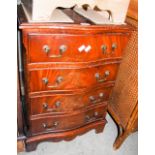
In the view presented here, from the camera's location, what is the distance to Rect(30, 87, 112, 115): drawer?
1.17m

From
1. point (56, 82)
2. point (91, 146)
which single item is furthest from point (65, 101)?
point (91, 146)

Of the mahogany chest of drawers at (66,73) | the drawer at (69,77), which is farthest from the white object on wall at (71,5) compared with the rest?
the drawer at (69,77)

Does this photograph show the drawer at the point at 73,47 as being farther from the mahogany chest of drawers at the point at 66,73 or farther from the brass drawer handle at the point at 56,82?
the brass drawer handle at the point at 56,82

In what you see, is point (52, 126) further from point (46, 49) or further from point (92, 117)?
point (46, 49)

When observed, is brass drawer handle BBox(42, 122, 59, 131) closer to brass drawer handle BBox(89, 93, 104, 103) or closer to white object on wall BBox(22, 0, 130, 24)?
brass drawer handle BBox(89, 93, 104, 103)

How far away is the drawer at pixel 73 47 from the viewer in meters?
0.94

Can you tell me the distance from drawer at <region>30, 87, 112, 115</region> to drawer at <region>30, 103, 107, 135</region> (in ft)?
Result: 0.18

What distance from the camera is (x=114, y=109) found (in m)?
1.72

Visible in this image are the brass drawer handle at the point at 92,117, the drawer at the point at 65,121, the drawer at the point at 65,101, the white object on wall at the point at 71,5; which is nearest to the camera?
the white object on wall at the point at 71,5

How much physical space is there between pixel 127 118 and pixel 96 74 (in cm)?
55

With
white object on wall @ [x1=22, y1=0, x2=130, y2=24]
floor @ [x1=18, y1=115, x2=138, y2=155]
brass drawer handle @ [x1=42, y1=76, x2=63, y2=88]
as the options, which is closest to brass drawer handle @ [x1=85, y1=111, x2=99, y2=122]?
floor @ [x1=18, y1=115, x2=138, y2=155]
